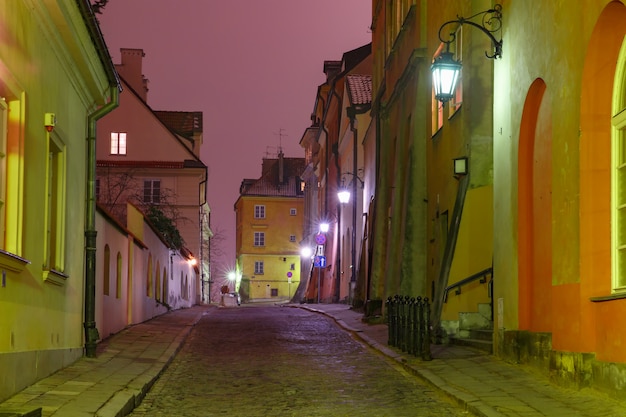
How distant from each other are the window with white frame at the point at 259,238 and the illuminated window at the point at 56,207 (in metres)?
82.6

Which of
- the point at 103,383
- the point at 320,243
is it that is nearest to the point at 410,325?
the point at 103,383

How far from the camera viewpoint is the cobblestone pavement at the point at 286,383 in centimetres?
984

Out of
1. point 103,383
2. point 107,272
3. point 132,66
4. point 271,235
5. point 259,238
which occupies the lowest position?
point 103,383

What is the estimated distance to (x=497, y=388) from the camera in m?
10.5

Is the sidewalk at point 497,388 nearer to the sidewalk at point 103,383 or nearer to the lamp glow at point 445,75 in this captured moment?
the sidewalk at point 103,383

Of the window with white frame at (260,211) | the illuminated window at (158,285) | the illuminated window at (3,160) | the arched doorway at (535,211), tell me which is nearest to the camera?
the illuminated window at (3,160)

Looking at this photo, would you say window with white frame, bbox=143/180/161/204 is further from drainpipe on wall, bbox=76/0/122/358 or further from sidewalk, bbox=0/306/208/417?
drainpipe on wall, bbox=76/0/122/358

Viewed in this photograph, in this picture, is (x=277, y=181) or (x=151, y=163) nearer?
(x=151, y=163)

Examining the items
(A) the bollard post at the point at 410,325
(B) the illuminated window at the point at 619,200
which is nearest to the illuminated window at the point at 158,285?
(A) the bollard post at the point at 410,325

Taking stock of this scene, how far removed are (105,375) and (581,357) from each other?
5804mm

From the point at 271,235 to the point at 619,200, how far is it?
86126 millimetres

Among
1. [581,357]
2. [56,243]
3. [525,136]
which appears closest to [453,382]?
[581,357]

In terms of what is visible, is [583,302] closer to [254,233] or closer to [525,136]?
[525,136]

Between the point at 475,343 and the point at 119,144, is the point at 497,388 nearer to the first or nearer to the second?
the point at 475,343
